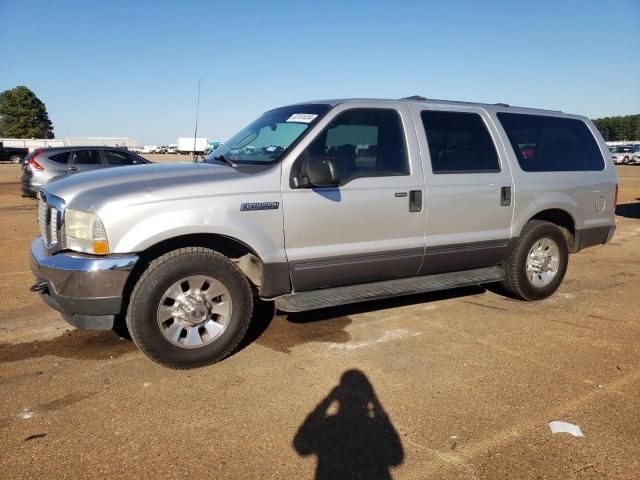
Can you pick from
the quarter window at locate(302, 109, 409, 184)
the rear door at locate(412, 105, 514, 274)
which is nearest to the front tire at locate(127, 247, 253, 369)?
the quarter window at locate(302, 109, 409, 184)

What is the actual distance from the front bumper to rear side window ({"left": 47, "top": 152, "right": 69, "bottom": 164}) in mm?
10534

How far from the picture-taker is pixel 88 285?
338cm

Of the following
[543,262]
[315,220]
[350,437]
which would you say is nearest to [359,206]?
[315,220]

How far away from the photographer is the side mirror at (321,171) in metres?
3.77

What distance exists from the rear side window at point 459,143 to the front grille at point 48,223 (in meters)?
3.05

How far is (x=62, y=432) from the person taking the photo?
2859mm

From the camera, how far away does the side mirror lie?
148 inches

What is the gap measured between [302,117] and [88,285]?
6.97 feet

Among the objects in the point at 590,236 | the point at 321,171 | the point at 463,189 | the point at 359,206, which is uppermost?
the point at 321,171

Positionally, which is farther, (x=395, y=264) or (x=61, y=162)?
(x=61, y=162)

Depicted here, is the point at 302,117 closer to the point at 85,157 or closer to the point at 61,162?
the point at 85,157

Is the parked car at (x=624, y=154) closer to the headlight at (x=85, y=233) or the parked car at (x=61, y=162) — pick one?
the parked car at (x=61, y=162)

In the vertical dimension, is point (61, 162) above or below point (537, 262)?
above

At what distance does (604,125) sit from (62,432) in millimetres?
130504
